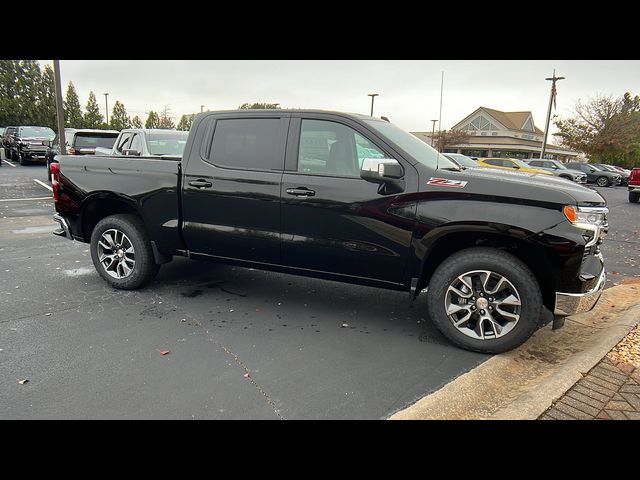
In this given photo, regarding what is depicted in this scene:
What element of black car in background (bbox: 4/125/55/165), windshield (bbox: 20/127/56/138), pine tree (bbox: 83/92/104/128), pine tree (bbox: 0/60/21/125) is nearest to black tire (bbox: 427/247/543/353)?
black car in background (bbox: 4/125/55/165)

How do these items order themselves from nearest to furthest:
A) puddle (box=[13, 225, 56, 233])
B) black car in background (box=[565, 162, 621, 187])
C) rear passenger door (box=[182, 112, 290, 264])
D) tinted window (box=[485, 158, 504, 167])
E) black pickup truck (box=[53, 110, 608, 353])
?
black pickup truck (box=[53, 110, 608, 353]), rear passenger door (box=[182, 112, 290, 264]), puddle (box=[13, 225, 56, 233]), tinted window (box=[485, 158, 504, 167]), black car in background (box=[565, 162, 621, 187])

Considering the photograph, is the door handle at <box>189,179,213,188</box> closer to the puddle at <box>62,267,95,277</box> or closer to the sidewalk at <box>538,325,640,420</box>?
the puddle at <box>62,267,95,277</box>

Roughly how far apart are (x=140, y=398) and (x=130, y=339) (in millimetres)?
980

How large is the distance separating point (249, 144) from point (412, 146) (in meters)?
1.59

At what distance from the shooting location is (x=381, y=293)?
505 centimetres

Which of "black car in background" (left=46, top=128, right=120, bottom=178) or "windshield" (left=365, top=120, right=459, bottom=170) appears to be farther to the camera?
"black car in background" (left=46, top=128, right=120, bottom=178)

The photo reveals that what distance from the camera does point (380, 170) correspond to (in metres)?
3.56

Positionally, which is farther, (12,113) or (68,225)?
(12,113)

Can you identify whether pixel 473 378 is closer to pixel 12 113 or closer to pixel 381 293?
pixel 381 293

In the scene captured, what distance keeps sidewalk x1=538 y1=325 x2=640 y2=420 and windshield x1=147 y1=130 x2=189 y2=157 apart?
8.41m

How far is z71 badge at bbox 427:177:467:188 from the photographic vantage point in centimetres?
348

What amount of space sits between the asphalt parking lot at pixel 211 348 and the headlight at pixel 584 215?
1.30 meters
